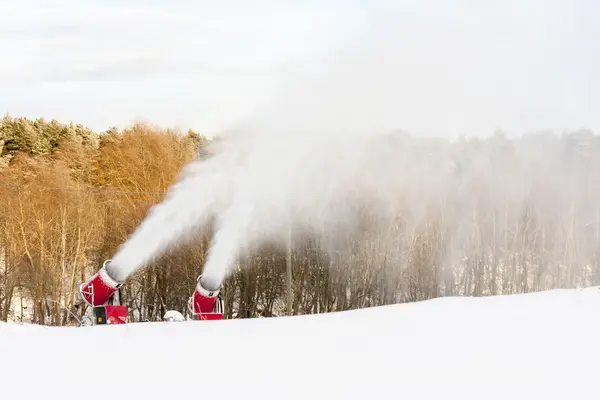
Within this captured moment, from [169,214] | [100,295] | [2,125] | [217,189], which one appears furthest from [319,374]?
[2,125]

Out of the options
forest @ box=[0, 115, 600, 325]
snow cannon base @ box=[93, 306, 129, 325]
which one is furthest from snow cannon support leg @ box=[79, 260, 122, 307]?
forest @ box=[0, 115, 600, 325]

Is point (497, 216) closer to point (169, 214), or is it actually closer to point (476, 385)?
point (169, 214)

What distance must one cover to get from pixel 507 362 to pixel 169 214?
1614 cm

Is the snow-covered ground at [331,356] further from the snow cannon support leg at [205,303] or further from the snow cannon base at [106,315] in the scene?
the snow cannon support leg at [205,303]

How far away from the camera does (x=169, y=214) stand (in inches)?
942

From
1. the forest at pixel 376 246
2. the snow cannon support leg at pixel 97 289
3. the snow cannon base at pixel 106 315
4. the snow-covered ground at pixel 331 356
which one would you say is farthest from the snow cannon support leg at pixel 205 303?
the forest at pixel 376 246

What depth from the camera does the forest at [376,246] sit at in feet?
166

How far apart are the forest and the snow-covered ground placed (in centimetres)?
3564

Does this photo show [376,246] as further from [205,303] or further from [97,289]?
[97,289]

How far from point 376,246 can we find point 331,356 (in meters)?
42.0

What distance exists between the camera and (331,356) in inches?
364

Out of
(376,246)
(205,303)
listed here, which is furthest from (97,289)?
(376,246)

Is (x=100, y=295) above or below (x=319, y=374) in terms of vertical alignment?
above

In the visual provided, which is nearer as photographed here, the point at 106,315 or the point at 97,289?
the point at 106,315
